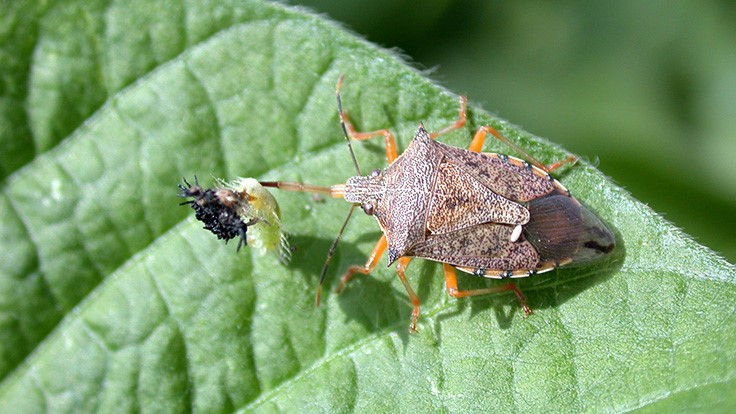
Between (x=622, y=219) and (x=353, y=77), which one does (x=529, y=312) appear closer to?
(x=622, y=219)

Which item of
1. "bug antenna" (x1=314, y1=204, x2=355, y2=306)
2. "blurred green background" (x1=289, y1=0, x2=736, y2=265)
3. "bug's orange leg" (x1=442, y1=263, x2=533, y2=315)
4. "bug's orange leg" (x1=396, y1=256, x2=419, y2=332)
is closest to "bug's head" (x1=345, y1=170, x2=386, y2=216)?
"bug antenna" (x1=314, y1=204, x2=355, y2=306)

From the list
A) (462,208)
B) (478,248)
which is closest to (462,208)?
(462,208)

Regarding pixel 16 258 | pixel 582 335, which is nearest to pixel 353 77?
pixel 582 335

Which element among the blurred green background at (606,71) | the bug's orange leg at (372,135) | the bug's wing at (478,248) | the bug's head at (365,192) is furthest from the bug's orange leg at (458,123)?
the blurred green background at (606,71)

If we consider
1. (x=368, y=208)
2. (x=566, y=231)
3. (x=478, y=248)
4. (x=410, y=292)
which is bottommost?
(x=410, y=292)

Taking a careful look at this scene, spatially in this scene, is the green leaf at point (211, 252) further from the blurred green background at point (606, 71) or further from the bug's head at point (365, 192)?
the blurred green background at point (606, 71)

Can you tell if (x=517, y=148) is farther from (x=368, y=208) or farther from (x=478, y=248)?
(x=368, y=208)
